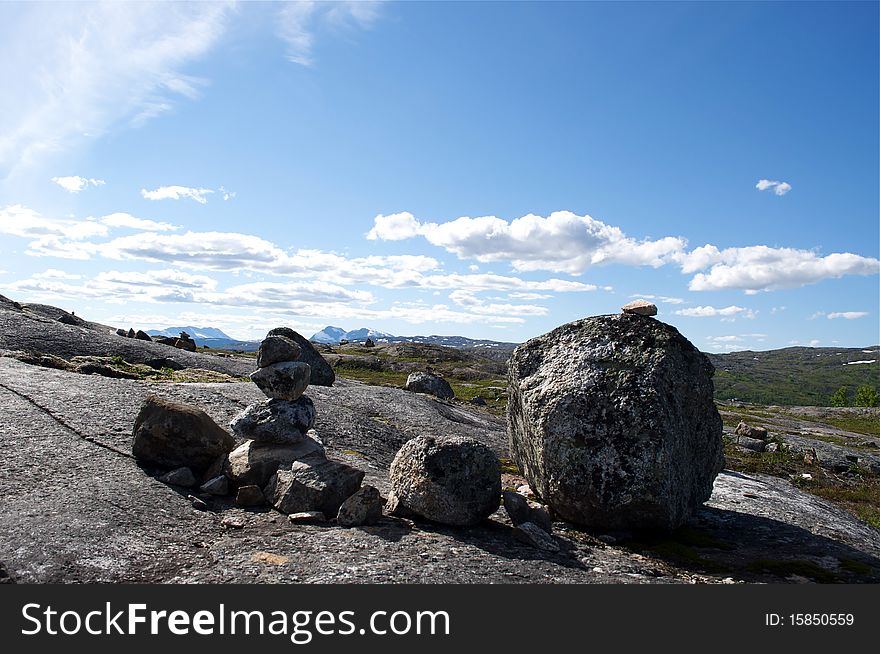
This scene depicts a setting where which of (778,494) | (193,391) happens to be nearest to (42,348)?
(193,391)

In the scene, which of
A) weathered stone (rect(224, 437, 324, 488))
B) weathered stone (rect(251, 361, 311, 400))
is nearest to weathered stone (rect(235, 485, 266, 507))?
weathered stone (rect(224, 437, 324, 488))

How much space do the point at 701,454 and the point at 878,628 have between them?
25.9 ft

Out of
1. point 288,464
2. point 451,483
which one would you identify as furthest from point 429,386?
point 451,483

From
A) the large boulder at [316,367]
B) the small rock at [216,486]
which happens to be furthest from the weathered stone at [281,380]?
the large boulder at [316,367]

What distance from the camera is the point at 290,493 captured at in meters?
16.8

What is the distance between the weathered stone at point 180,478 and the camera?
18141 mm

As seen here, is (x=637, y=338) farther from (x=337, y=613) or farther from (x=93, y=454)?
(x=93, y=454)

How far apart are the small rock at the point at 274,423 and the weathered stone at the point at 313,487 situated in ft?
6.54

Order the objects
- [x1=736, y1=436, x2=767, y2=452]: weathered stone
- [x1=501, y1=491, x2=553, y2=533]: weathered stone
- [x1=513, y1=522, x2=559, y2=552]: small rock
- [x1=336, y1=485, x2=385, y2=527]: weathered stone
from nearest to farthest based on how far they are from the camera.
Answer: [x1=513, y1=522, x2=559, y2=552]: small rock < [x1=336, y1=485, x2=385, y2=527]: weathered stone < [x1=501, y1=491, x2=553, y2=533]: weathered stone < [x1=736, y1=436, x2=767, y2=452]: weathered stone

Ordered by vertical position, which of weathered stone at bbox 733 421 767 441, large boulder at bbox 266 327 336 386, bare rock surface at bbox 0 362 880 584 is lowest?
weathered stone at bbox 733 421 767 441

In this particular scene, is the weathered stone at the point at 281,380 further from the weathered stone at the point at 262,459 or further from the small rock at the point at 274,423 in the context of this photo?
the weathered stone at the point at 262,459

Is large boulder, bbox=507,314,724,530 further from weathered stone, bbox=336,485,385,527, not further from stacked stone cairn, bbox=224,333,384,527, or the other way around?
stacked stone cairn, bbox=224,333,384,527

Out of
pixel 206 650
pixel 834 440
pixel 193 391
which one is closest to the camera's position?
pixel 206 650

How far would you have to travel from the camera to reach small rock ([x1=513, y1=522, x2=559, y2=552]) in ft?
50.4
